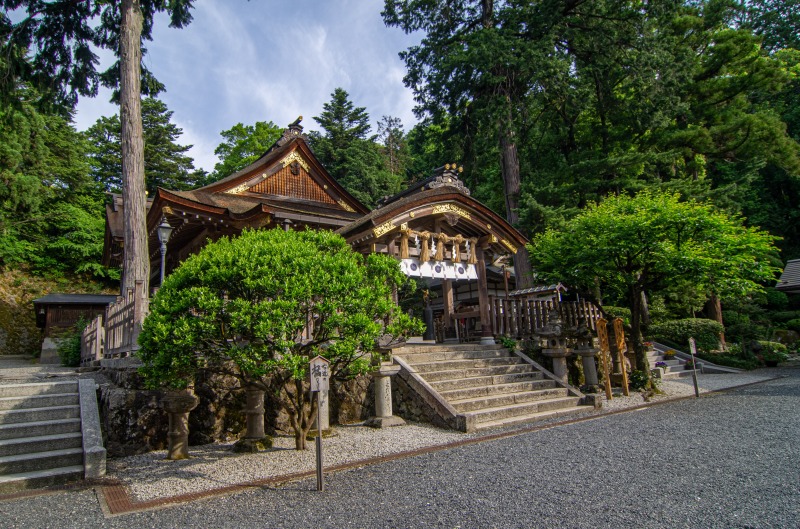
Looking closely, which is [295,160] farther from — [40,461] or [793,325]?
[793,325]

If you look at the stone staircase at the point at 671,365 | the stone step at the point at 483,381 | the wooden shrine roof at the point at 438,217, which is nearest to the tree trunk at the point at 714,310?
the stone staircase at the point at 671,365

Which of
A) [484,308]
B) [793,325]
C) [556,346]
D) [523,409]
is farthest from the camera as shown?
[793,325]

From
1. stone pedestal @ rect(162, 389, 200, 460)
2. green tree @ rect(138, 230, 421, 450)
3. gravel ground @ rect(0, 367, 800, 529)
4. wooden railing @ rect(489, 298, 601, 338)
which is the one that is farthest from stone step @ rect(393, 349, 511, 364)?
stone pedestal @ rect(162, 389, 200, 460)

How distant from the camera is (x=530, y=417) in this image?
8188 millimetres

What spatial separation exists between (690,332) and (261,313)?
21.3m

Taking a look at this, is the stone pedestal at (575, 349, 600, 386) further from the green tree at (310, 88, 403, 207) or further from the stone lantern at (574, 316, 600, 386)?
the green tree at (310, 88, 403, 207)

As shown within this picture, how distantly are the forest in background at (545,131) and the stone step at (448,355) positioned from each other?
579cm

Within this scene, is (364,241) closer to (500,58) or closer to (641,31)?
(500,58)

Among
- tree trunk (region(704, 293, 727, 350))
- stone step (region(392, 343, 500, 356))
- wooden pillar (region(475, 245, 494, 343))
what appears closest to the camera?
stone step (region(392, 343, 500, 356))

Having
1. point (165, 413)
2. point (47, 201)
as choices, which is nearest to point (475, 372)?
point (165, 413)

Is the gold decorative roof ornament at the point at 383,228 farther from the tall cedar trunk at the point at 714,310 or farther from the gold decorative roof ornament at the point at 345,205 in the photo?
the tall cedar trunk at the point at 714,310

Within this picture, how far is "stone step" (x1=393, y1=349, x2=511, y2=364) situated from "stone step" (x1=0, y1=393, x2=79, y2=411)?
5.54 m

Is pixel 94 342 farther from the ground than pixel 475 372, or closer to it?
farther from the ground

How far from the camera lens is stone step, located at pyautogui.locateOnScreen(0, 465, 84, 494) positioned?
4.85m
